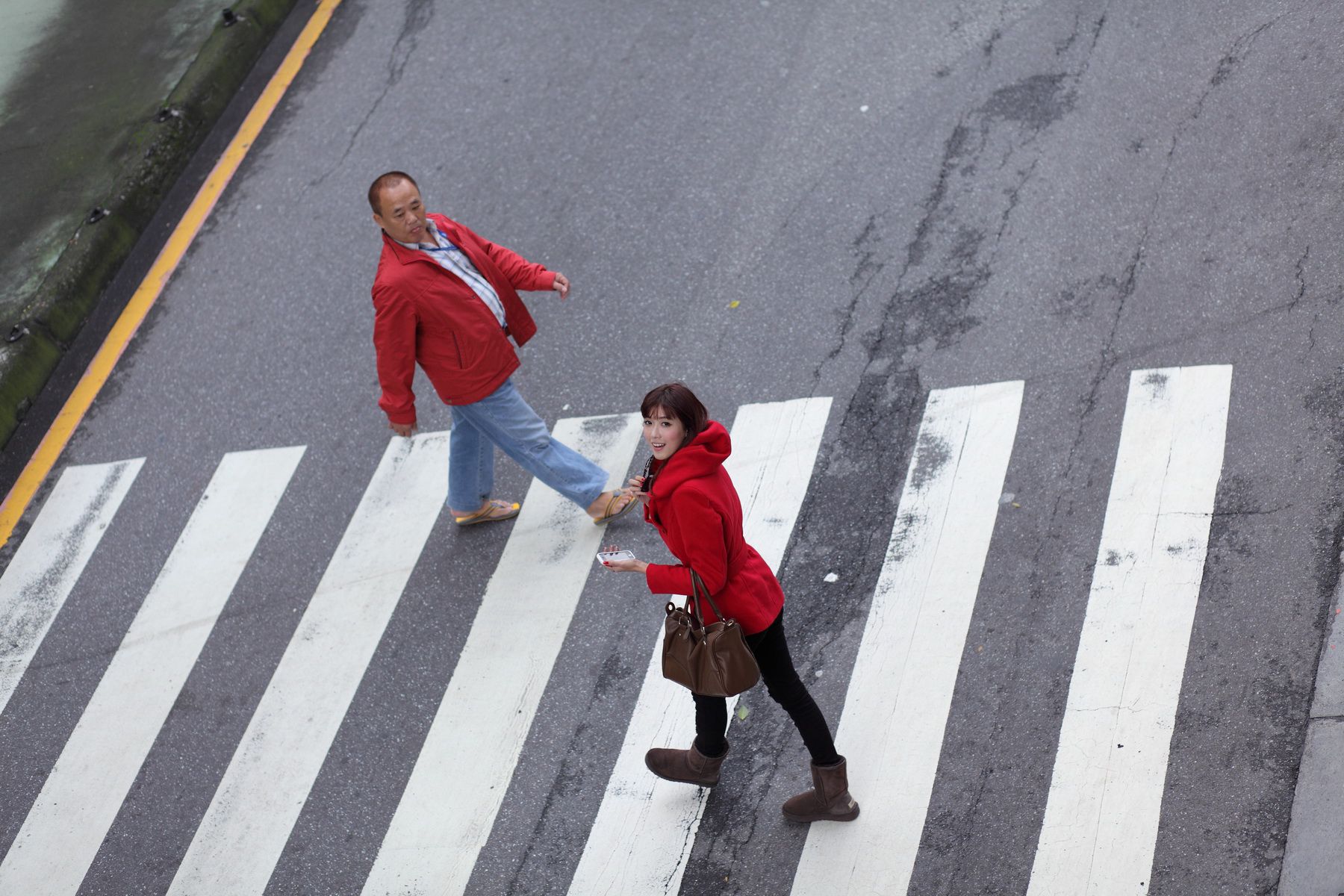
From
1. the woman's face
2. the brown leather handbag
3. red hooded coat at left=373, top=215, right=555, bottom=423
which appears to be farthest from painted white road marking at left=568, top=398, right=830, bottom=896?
the woman's face

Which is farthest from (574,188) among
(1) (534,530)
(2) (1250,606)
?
(2) (1250,606)

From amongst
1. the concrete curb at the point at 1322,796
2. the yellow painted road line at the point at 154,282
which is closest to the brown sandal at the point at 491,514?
the yellow painted road line at the point at 154,282

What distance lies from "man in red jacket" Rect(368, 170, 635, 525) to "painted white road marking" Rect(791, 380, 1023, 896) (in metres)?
1.48

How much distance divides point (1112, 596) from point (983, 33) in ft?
14.3

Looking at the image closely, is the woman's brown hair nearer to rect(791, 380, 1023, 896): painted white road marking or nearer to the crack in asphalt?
rect(791, 380, 1023, 896): painted white road marking

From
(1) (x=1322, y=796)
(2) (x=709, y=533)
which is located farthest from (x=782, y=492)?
(1) (x=1322, y=796)

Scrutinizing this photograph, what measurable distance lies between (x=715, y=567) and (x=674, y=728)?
143cm

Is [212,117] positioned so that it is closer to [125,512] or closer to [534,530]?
[125,512]

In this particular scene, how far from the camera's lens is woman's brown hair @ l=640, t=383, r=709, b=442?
4328mm

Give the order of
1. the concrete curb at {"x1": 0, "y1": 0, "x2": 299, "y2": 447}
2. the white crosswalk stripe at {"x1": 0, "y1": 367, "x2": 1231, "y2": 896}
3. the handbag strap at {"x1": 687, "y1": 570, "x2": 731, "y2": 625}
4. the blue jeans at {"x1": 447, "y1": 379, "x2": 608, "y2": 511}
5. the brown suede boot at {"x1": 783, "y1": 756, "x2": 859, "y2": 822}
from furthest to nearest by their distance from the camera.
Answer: the concrete curb at {"x1": 0, "y1": 0, "x2": 299, "y2": 447} < the blue jeans at {"x1": 447, "y1": 379, "x2": 608, "y2": 511} < the white crosswalk stripe at {"x1": 0, "y1": 367, "x2": 1231, "y2": 896} < the brown suede boot at {"x1": 783, "y1": 756, "x2": 859, "y2": 822} < the handbag strap at {"x1": 687, "y1": 570, "x2": 731, "y2": 625}

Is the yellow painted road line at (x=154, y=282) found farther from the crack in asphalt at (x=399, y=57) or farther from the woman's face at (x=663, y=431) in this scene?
the woman's face at (x=663, y=431)

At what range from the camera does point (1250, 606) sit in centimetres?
532

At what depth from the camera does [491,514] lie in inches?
266

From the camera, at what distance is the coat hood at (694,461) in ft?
14.3
